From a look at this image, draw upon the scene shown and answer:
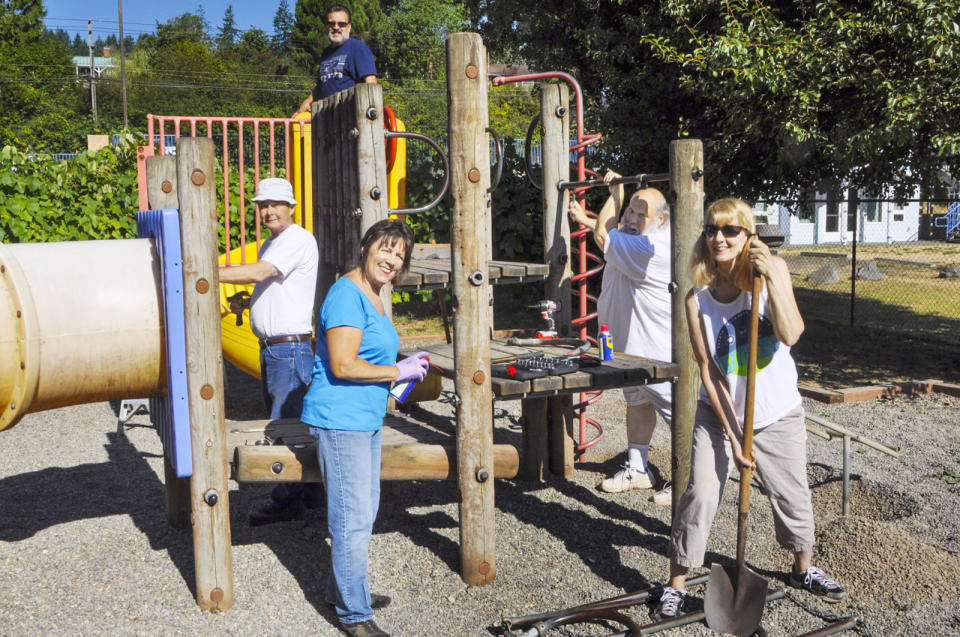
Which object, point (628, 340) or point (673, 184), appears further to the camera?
point (628, 340)

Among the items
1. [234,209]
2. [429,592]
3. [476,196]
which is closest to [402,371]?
[476,196]

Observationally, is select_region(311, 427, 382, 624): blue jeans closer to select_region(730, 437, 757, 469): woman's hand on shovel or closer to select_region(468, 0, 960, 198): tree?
select_region(730, 437, 757, 469): woman's hand on shovel

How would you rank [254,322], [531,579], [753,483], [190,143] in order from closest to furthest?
1. [190,143]
2. [531,579]
3. [254,322]
4. [753,483]

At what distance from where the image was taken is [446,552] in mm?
4922

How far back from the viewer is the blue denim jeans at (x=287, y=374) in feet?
16.8

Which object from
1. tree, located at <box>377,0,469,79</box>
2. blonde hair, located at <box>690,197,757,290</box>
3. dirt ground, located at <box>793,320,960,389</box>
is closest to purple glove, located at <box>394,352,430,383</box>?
blonde hair, located at <box>690,197,757,290</box>

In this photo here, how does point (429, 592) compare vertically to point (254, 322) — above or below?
below

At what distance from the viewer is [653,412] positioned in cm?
581

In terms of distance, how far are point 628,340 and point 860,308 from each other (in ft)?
36.5

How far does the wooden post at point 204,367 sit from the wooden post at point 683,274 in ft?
7.15

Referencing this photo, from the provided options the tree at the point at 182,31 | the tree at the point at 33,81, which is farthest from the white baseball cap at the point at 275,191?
the tree at the point at 182,31

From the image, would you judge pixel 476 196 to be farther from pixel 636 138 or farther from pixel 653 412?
pixel 636 138

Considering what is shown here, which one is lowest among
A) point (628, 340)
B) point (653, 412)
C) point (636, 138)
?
point (653, 412)

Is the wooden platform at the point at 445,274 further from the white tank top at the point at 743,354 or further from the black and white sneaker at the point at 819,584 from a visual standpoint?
the black and white sneaker at the point at 819,584
